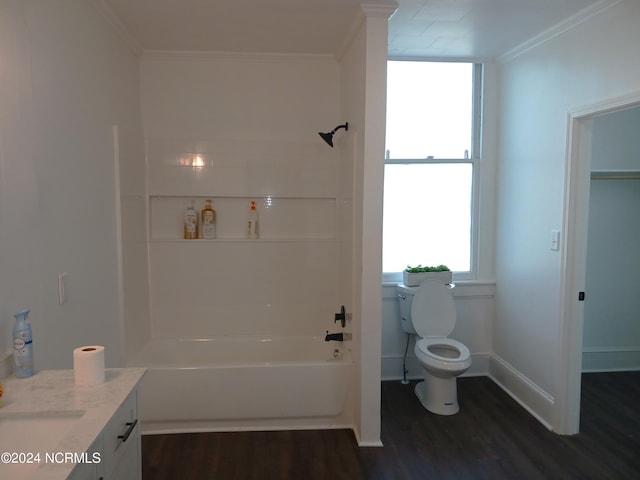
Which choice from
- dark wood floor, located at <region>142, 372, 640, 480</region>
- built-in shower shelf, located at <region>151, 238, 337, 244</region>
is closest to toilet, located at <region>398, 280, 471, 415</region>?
dark wood floor, located at <region>142, 372, 640, 480</region>

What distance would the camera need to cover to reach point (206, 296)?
3.39 meters

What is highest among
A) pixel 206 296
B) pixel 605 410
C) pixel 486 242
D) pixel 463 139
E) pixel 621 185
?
pixel 463 139

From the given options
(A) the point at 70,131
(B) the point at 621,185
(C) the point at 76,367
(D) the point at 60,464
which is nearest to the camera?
(D) the point at 60,464

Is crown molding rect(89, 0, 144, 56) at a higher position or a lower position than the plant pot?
higher

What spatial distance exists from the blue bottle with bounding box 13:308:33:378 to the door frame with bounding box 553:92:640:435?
2820 millimetres

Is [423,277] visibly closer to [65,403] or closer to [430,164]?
[430,164]

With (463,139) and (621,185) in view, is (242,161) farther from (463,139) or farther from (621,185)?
(621,185)

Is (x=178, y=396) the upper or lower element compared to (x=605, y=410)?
upper

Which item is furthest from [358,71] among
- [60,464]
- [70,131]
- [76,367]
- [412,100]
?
[60,464]

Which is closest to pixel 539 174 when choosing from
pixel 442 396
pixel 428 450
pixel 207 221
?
pixel 442 396

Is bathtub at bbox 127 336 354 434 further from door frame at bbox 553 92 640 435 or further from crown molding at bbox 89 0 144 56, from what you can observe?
crown molding at bbox 89 0 144 56

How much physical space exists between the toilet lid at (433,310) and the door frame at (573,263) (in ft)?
2.60

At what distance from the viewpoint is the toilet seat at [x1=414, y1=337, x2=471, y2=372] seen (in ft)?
9.61

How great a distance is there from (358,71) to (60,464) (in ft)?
8.06
